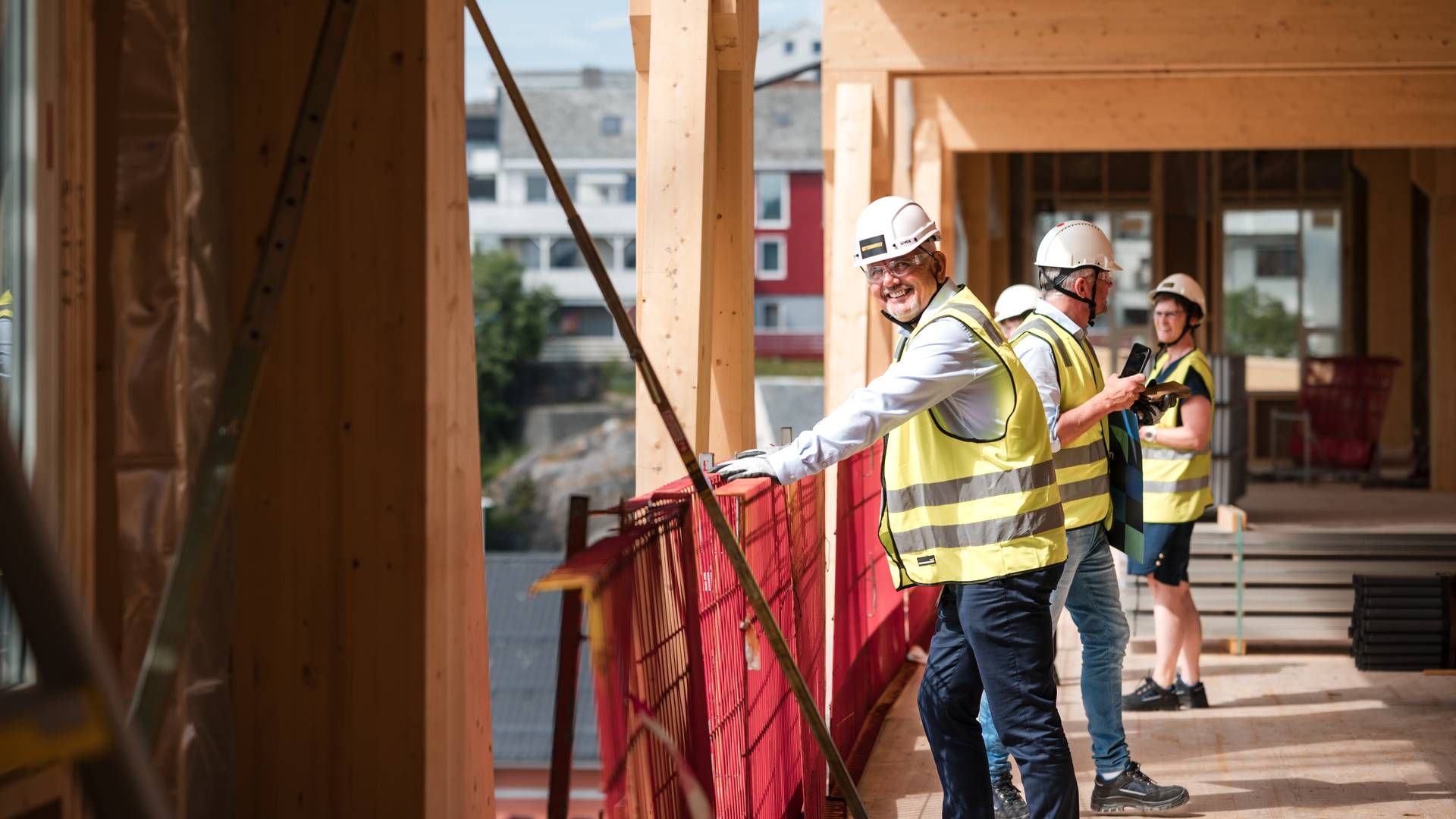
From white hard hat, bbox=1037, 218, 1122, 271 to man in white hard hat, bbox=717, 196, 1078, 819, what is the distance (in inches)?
52.6

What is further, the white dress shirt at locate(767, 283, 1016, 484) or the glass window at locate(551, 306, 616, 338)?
the glass window at locate(551, 306, 616, 338)

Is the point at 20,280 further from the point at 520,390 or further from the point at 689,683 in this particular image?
the point at 520,390

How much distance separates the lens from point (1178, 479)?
7.36 meters

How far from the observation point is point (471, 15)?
350 cm

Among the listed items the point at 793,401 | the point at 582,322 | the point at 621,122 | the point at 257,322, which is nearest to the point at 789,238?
the point at 582,322

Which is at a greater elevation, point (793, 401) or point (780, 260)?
point (780, 260)

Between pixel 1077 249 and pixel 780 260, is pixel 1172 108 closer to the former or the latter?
pixel 1077 249

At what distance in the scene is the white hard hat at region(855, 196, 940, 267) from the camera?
437cm

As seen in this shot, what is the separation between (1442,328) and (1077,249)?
42.3ft

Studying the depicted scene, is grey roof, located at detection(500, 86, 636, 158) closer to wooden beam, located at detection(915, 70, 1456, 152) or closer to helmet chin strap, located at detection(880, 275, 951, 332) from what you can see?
wooden beam, located at detection(915, 70, 1456, 152)

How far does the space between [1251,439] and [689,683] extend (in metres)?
19.1

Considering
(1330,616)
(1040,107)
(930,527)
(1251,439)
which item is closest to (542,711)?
(1251,439)

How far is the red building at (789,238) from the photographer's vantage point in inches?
3270

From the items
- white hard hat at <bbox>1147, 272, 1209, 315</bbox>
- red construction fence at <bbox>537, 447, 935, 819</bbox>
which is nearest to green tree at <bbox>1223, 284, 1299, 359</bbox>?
white hard hat at <bbox>1147, 272, 1209, 315</bbox>
